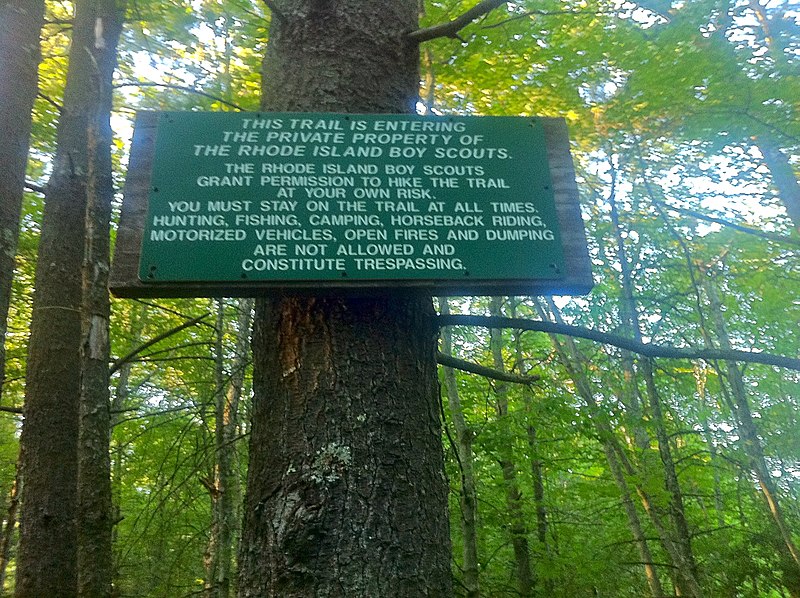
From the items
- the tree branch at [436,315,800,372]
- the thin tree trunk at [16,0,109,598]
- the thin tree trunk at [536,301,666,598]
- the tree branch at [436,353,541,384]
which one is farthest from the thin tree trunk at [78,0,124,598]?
the thin tree trunk at [536,301,666,598]

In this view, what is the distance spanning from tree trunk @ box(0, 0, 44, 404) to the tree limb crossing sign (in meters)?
1.82

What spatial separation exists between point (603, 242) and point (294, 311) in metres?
7.96

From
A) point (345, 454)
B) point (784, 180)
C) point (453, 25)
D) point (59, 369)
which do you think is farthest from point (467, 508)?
point (784, 180)

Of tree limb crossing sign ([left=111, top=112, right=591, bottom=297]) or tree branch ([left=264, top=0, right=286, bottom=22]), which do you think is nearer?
tree limb crossing sign ([left=111, top=112, right=591, bottom=297])

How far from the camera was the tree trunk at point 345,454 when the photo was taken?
4.99 feet

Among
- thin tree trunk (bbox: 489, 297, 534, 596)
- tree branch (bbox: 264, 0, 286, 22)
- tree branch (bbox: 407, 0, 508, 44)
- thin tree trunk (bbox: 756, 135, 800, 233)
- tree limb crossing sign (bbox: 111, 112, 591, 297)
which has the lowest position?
thin tree trunk (bbox: 489, 297, 534, 596)

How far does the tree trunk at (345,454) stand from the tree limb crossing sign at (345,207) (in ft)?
0.45

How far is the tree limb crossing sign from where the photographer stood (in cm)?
184

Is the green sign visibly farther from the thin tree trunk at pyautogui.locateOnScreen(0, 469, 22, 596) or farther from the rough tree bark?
the thin tree trunk at pyautogui.locateOnScreen(0, 469, 22, 596)

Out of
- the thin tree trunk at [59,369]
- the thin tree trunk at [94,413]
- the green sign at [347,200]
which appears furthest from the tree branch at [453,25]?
the thin tree trunk at [59,369]

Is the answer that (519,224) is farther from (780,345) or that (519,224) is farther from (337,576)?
(780,345)

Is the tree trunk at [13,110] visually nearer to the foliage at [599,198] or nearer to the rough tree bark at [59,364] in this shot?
the rough tree bark at [59,364]

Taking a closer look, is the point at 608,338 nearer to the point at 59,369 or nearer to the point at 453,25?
the point at 453,25

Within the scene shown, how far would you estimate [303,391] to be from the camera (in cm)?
172
